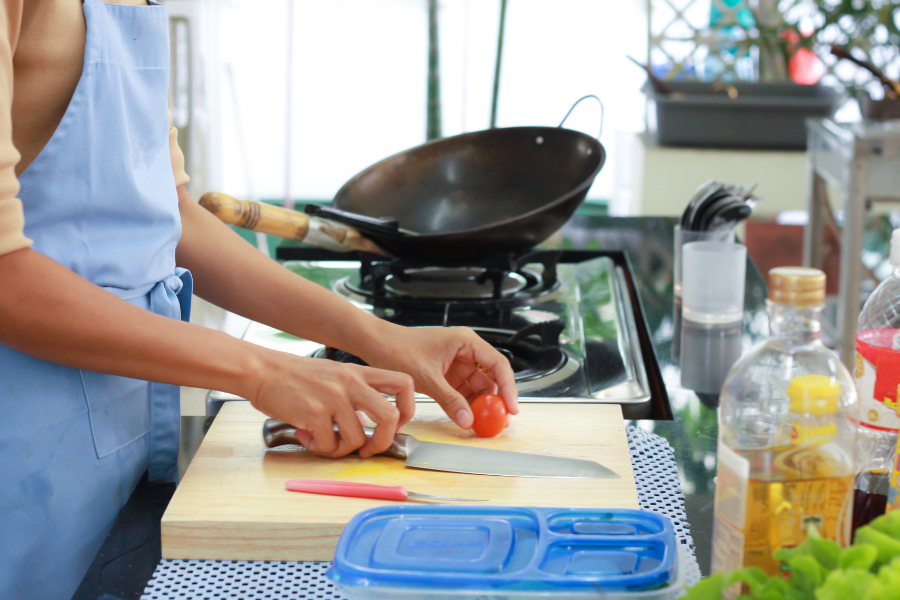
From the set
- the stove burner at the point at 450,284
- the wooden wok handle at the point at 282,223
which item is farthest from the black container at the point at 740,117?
the wooden wok handle at the point at 282,223

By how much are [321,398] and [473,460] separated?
0.51ft

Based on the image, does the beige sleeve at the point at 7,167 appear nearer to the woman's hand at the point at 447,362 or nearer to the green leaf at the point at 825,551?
the woman's hand at the point at 447,362

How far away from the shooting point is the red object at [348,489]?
0.69 meters

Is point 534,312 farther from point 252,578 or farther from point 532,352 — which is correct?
point 252,578

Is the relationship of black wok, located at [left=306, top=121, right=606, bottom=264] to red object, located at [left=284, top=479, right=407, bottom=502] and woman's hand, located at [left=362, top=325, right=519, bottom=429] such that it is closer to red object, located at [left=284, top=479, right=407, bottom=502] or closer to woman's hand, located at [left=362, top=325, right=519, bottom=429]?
woman's hand, located at [left=362, top=325, right=519, bottom=429]

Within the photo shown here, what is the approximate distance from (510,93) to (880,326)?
3.83 meters

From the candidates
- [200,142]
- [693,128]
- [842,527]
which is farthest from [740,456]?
[693,128]

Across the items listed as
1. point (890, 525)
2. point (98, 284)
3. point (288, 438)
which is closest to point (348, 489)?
point (288, 438)

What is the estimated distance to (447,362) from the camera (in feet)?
2.88

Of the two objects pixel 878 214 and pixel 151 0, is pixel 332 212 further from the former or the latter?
pixel 878 214

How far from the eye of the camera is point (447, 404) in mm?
825

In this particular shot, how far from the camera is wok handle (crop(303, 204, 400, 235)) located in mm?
1254

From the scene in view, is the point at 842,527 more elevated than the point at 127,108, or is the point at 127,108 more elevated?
the point at 127,108

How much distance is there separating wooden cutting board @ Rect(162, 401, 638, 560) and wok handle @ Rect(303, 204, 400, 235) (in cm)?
45
